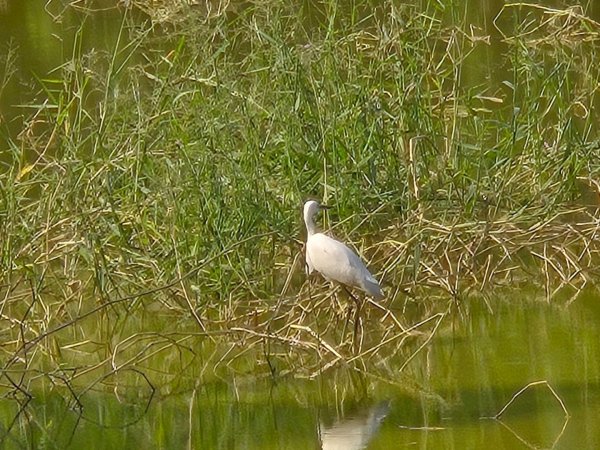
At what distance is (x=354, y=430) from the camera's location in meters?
5.82

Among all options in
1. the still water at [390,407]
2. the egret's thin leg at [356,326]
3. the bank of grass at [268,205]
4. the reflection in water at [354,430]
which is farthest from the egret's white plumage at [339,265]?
the reflection in water at [354,430]

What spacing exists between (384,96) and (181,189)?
3.93 feet

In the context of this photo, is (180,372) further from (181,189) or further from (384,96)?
(384,96)

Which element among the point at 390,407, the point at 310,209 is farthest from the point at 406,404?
the point at 310,209

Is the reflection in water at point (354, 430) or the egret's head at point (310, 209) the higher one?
the egret's head at point (310, 209)

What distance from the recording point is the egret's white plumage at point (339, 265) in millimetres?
6539

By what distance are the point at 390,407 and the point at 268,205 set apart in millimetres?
1451

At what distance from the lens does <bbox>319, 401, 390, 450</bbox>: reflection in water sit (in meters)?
5.66

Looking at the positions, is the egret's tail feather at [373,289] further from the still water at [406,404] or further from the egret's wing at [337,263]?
the still water at [406,404]

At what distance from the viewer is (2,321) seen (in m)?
7.47

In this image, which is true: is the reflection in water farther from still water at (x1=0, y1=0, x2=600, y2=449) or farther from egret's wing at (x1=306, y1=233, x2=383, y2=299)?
egret's wing at (x1=306, y1=233, x2=383, y2=299)

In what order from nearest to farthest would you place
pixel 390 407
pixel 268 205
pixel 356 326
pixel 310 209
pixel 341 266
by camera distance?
1. pixel 390 407
2. pixel 341 266
3. pixel 356 326
4. pixel 310 209
5. pixel 268 205

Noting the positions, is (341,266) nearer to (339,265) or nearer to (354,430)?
(339,265)

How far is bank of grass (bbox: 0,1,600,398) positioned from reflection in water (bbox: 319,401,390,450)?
755mm
